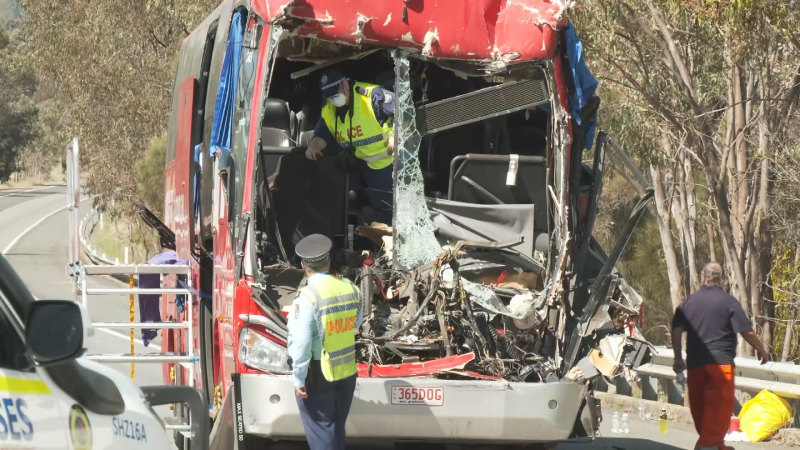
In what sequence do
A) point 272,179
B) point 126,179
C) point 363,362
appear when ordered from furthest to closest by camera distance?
1. point 126,179
2. point 272,179
3. point 363,362


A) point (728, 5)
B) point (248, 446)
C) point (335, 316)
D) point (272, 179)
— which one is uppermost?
point (728, 5)

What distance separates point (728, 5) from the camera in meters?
13.9

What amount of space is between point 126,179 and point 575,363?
29914mm

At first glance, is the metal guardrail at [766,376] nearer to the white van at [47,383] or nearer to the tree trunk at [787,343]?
the tree trunk at [787,343]

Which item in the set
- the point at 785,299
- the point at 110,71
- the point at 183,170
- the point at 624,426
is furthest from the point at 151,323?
the point at 110,71

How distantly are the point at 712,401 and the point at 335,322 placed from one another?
360 cm

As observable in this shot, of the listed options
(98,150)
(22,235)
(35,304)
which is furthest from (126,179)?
(35,304)

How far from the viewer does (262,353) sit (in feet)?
24.9

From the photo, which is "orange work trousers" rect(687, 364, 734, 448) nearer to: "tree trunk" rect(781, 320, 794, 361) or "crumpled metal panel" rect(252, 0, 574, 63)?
"crumpled metal panel" rect(252, 0, 574, 63)

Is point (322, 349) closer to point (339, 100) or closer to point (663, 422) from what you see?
point (339, 100)

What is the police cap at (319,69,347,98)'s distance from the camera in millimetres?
8852

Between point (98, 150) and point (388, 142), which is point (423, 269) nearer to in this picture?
point (388, 142)

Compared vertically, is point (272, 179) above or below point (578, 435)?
above

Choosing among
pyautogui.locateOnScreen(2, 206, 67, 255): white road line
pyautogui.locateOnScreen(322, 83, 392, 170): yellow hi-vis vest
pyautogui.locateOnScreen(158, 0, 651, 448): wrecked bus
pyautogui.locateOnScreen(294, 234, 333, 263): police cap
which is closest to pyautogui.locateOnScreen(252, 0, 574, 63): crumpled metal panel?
pyautogui.locateOnScreen(158, 0, 651, 448): wrecked bus
